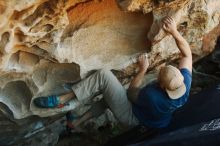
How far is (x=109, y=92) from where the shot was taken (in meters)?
4.98

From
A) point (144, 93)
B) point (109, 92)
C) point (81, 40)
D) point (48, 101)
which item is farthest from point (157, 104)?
point (48, 101)

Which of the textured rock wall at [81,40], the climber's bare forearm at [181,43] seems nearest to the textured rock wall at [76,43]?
the textured rock wall at [81,40]

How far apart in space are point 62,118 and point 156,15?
164 cm

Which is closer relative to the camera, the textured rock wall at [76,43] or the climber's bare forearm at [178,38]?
the textured rock wall at [76,43]

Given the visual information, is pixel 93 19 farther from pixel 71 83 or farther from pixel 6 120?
pixel 6 120

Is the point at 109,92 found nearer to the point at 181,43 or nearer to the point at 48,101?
the point at 48,101

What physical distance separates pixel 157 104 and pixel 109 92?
0.54m

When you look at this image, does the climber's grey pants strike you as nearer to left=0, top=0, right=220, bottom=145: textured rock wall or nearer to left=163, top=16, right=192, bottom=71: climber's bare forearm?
left=0, top=0, right=220, bottom=145: textured rock wall

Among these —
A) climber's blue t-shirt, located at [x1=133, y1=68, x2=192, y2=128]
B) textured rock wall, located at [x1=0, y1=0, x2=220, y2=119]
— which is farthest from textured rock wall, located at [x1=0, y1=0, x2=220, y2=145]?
climber's blue t-shirt, located at [x1=133, y1=68, x2=192, y2=128]

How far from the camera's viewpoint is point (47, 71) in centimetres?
479

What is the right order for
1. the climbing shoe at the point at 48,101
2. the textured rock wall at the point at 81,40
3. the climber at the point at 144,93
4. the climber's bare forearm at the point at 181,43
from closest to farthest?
the textured rock wall at the point at 81,40
the climber at the point at 144,93
the climber's bare forearm at the point at 181,43
the climbing shoe at the point at 48,101

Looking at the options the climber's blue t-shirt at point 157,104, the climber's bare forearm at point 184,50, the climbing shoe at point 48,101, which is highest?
the climber's bare forearm at point 184,50

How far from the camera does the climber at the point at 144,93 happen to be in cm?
458

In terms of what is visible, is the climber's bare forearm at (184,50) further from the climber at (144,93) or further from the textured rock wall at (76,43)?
the textured rock wall at (76,43)
